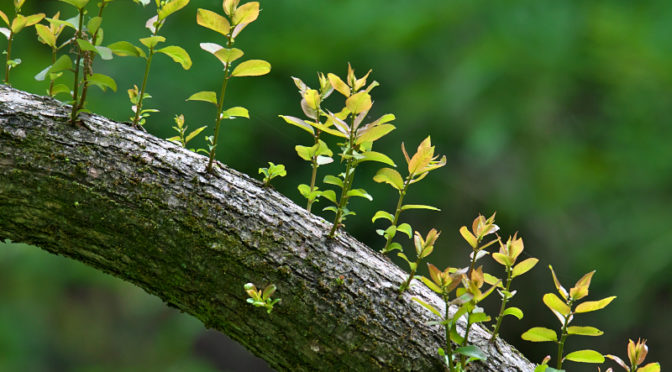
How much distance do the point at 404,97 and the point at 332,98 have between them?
39 cm

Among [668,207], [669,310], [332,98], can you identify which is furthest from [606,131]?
[332,98]

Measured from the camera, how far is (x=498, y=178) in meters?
2.83

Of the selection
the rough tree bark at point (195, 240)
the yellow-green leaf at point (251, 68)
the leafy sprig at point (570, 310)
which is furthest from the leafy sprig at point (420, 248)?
the yellow-green leaf at point (251, 68)

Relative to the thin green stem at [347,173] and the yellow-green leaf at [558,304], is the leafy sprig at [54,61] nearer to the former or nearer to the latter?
the thin green stem at [347,173]

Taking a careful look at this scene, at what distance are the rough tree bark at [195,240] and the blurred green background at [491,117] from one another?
1.59m

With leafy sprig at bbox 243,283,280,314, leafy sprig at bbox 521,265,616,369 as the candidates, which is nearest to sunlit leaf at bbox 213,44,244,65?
leafy sprig at bbox 243,283,280,314

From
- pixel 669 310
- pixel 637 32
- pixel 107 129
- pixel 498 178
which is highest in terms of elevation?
pixel 637 32

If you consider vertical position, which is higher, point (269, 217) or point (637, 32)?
point (637, 32)

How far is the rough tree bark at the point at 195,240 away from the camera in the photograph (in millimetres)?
590

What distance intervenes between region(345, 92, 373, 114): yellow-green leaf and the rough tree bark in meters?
0.15

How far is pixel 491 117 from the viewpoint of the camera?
7.32ft

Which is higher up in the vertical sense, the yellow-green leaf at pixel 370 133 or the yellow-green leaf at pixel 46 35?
the yellow-green leaf at pixel 370 133

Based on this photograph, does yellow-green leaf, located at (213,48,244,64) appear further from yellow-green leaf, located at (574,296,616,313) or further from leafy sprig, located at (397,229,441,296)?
yellow-green leaf, located at (574,296,616,313)

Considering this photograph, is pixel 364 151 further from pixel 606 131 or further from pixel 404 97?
pixel 606 131
